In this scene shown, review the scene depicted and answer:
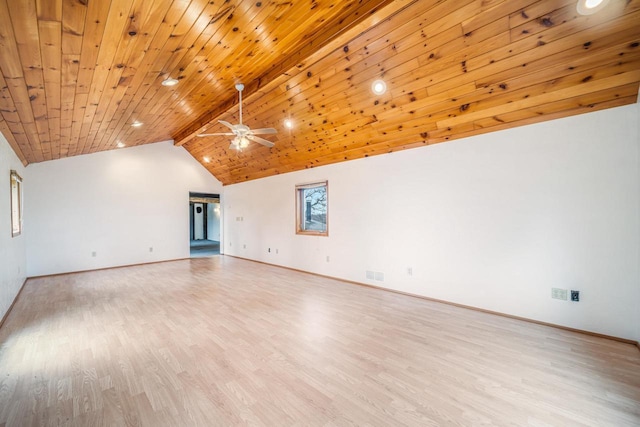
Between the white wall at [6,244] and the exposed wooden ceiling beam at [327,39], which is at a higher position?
the exposed wooden ceiling beam at [327,39]

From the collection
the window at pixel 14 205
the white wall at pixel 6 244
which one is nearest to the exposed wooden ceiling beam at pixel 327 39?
the white wall at pixel 6 244

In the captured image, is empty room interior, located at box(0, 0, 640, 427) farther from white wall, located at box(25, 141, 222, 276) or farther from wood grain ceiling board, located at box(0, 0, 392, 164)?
white wall, located at box(25, 141, 222, 276)

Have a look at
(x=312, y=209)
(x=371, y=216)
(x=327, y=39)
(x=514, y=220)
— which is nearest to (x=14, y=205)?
(x=312, y=209)

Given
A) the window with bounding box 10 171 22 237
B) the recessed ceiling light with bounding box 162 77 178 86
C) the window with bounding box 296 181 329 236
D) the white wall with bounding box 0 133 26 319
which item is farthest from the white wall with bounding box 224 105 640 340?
the window with bounding box 10 171 22 237

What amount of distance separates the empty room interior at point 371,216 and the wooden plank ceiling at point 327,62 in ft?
0.07

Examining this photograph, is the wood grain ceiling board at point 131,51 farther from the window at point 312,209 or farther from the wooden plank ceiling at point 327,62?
the window at point 312,209

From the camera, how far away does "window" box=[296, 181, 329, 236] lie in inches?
238

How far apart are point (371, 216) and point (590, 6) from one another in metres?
3.47

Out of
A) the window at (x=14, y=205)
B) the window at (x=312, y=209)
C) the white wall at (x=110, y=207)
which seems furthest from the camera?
the window at (x=312, y=209)

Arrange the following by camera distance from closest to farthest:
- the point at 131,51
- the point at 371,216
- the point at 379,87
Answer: the point at 131,51
the point at 379,87
the point at 371,216

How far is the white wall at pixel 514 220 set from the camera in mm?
2816

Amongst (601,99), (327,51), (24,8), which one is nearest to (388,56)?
(327,51)

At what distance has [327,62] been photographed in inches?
129

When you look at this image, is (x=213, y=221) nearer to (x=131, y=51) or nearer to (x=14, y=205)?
(x=14, y=205)
